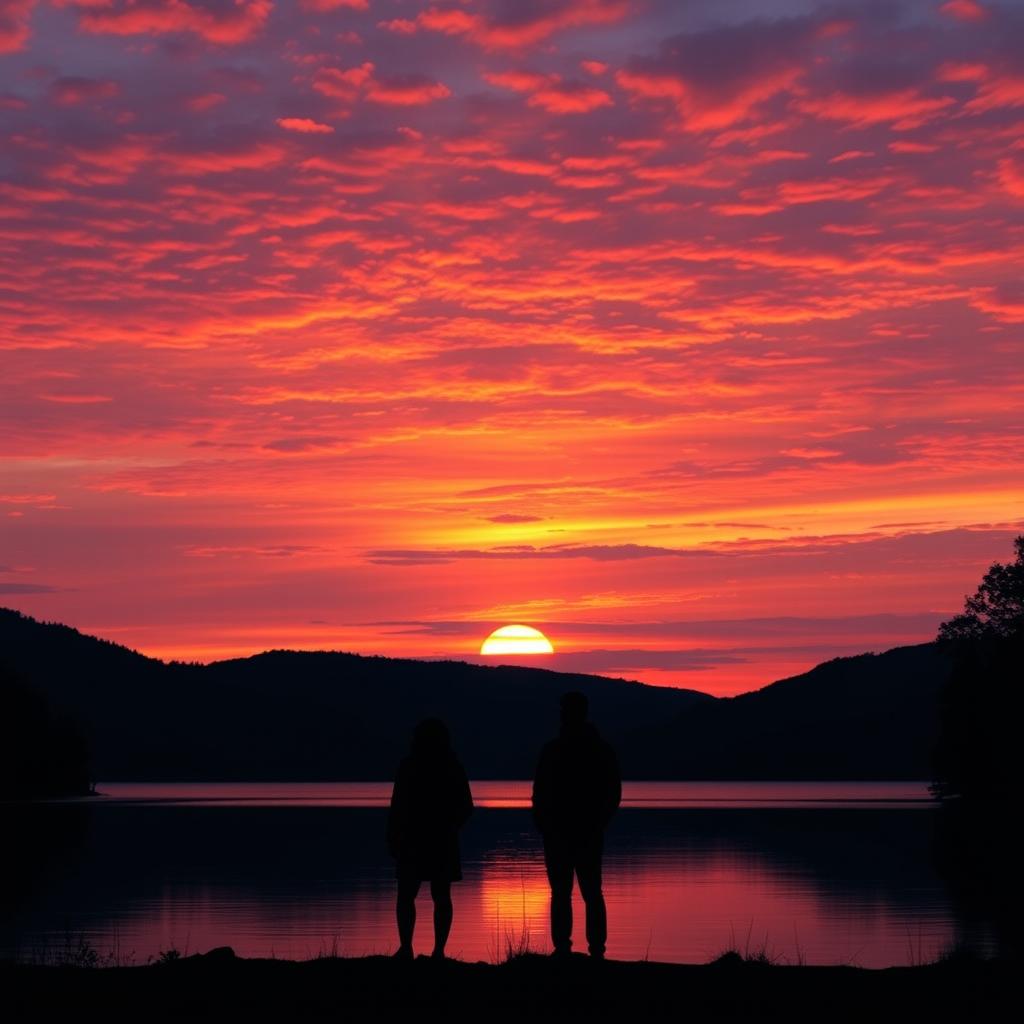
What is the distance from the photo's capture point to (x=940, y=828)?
82.9 metres

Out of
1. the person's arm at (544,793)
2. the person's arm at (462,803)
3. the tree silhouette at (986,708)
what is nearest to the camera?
the person's arm at (544,793)

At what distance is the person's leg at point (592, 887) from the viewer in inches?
730

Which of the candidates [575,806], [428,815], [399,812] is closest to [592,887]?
[575,806]

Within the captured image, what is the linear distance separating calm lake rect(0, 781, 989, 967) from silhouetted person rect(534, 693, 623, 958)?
7.65 m

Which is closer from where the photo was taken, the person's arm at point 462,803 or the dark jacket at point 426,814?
the dark jacket at point 426,814

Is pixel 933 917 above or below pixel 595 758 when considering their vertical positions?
below

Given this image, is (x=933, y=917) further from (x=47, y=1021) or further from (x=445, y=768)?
(x=47, y=1021)

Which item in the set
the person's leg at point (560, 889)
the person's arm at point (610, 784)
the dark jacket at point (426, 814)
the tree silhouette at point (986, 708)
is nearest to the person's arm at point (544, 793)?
the person's leg at point (560, 889)

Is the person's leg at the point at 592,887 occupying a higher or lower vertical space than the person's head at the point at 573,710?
lower

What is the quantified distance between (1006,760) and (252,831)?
41493 mm

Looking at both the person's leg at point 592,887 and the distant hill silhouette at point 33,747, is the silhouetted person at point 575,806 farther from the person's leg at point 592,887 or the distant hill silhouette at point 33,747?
the distant hill silhouette at point 33,747

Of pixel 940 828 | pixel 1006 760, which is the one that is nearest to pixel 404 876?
pixel 940 828

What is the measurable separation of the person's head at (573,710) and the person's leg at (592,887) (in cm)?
132

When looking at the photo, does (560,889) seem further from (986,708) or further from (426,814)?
(986,708)
